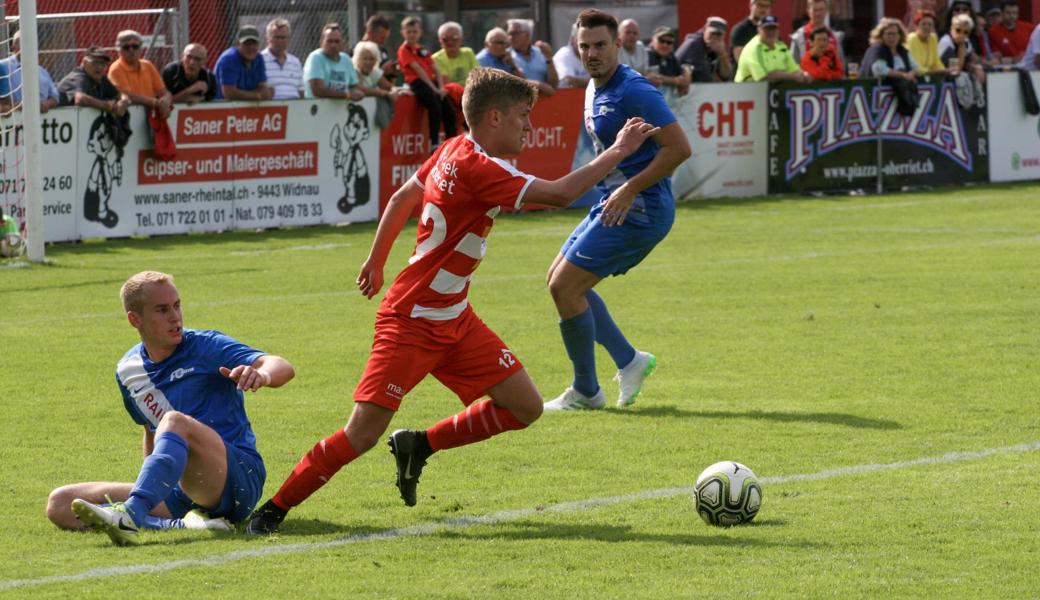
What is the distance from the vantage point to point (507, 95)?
21.2 feet

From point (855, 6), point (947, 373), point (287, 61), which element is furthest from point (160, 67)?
point (947, 373)

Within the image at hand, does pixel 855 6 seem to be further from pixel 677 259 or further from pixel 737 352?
pixel 737 352

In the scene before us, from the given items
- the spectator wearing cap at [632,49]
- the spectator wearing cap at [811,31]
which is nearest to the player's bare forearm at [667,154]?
the spectator wearing cap at [632,49]

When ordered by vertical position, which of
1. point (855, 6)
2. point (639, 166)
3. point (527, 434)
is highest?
point (855, 6)

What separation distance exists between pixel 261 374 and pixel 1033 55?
73.5ft

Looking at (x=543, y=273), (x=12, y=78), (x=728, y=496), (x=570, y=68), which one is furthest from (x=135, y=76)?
(x=728, y=496)

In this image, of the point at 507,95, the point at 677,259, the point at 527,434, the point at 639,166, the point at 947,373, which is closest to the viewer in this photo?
the point at 507,95

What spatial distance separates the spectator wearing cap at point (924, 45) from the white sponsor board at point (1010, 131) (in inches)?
31.8

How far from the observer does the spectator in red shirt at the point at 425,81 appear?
2005cm

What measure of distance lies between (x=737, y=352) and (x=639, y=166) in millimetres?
2098

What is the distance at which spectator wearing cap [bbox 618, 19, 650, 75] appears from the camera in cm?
2131

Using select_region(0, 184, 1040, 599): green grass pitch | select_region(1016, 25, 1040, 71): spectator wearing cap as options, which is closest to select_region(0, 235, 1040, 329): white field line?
select_region(0, 184, 1040, 599): green grass pitch

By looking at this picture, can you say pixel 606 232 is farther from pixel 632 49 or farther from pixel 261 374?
pixel 632 49

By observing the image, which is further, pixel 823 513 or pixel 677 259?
pixel 677 259
